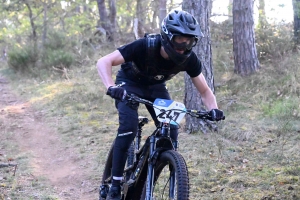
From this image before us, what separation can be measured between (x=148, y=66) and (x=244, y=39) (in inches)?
269

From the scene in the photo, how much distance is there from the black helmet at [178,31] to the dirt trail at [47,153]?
2441 millimetres

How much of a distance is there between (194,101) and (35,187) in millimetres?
2953

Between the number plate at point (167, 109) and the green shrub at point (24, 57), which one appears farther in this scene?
the green shrub at point (24, 57)

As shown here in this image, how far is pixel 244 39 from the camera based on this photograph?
32.1ft

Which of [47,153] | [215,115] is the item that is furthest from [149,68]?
[47,153]

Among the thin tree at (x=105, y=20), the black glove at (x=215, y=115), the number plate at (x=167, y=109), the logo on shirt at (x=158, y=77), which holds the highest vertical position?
the thin tree at (x=105, y=20)

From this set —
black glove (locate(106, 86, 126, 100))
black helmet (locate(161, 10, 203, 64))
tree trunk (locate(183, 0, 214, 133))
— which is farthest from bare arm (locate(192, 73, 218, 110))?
tree trunk (locate(183, 0, 214, 133))

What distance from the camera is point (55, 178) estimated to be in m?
5.57

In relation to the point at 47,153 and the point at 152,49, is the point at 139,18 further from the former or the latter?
the point at 152,49

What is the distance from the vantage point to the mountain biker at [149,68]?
10.3ft

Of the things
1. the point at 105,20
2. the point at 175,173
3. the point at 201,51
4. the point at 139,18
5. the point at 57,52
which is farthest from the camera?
the point at 105,20

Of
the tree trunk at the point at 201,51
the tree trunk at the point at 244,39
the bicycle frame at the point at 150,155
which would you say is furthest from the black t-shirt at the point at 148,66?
the tree trunk at the point at 244,39

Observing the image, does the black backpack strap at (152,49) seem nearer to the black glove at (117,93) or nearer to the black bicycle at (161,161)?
the black bicycle at (161,161)

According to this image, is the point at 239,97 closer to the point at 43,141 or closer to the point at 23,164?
the point at 43,141
